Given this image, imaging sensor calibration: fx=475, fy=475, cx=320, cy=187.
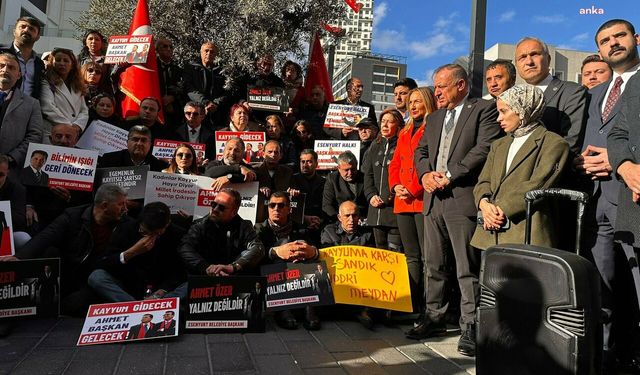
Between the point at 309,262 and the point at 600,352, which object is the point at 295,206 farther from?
the point at 600,352

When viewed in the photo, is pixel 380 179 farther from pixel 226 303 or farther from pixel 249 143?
pixel 226 303

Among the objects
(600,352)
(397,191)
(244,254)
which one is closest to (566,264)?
(600,352)

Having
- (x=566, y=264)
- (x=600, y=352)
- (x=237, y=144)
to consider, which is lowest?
(x=600, y=352)

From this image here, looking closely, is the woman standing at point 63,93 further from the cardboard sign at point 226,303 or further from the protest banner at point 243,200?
the cardboard sign at point 226,303

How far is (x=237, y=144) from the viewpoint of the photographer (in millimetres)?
5703

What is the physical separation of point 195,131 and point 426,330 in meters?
4.15

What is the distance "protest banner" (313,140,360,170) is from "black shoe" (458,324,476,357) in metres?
3.29

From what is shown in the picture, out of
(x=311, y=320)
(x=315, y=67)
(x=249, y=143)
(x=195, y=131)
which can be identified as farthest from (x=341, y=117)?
(x=311, y=320)

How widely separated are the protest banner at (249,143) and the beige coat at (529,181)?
3.57 metres

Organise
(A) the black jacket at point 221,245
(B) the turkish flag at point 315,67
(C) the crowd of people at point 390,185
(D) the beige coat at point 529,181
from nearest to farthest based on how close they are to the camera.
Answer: (D) the beige coat at point 529,181 < (C) the crowd of people at point 390,185 < (A) the black jacket at point 221,245 < (B) the turkish flag at point 315,67

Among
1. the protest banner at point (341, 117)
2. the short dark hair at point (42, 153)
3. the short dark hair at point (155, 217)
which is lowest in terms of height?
the short dark hair at point (155, 217)

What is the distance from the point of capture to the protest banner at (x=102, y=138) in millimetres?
5645

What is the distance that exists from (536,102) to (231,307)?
2786mm

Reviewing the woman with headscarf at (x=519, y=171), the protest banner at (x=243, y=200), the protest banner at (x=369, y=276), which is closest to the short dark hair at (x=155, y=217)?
the protest banner at (x=243, y=200)
